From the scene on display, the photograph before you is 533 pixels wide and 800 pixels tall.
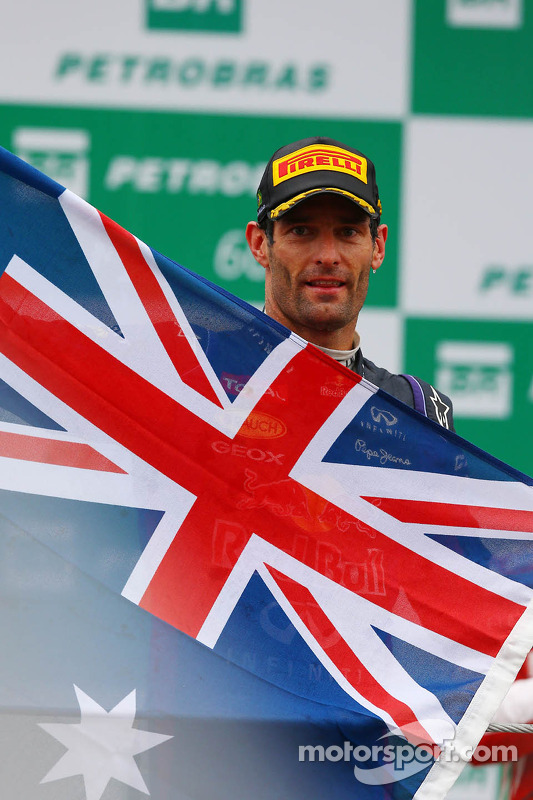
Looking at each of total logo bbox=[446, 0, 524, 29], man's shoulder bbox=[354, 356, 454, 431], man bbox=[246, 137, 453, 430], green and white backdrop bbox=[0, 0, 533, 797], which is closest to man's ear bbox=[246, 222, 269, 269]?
man bbox=[246, 137, 453, 430]

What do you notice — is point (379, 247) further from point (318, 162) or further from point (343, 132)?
point (343, 132)

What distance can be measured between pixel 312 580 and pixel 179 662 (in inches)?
8.0

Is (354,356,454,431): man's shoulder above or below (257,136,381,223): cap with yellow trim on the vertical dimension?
below

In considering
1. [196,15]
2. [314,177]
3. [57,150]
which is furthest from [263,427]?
[196,15]

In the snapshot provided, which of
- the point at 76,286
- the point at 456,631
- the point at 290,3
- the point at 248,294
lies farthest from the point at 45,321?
the point at 290,3

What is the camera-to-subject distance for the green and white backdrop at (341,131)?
2541 mm

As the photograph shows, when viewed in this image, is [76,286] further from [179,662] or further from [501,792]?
[501,792]

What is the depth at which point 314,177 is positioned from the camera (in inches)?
59.8

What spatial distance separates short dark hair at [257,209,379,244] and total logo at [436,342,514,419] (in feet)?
3.47

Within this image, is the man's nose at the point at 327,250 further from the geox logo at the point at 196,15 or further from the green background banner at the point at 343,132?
the geox logo at the point at 196,15

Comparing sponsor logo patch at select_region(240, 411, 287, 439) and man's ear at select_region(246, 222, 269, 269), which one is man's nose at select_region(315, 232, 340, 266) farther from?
sponsor logo patch at select_region(240, 411, 287, 439)

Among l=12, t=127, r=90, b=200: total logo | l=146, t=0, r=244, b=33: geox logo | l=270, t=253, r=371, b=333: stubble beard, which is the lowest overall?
l=270, t=253, r=371, b=333: stubble beard

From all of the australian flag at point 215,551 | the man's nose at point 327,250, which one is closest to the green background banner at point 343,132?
the man's nose at point 327,250

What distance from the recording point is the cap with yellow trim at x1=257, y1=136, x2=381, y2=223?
1.51 m
